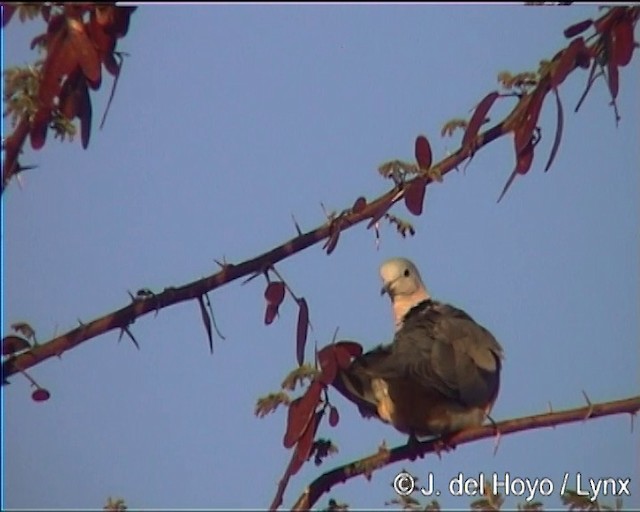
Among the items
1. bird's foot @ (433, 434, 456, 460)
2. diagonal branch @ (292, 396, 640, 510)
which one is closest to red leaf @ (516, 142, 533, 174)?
diagonal branch @ (292, 396, 640, 510)

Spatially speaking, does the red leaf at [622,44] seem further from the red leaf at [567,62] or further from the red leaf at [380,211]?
the red leaf at [380,211]

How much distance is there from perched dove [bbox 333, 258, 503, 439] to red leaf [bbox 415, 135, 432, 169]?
27cm

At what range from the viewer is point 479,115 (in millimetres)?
826

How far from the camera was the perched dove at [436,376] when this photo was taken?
1174 millimetres

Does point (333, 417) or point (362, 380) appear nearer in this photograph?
point (333, 417)

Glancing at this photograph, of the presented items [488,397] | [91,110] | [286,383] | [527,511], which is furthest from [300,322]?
[488,397]

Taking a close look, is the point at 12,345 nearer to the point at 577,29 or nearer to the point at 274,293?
the point at 274,293

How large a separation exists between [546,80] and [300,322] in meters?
0.31

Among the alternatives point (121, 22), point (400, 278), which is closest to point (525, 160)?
point (121, 22)

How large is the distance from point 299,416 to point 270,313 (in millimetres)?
127

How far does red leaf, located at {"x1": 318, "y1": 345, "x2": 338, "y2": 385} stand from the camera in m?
0.82

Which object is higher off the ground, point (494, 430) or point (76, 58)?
point (76, 58)

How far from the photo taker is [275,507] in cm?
77

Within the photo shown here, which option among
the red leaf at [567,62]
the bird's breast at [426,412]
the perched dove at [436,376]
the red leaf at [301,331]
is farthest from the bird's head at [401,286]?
the red leaf at [567,62]
